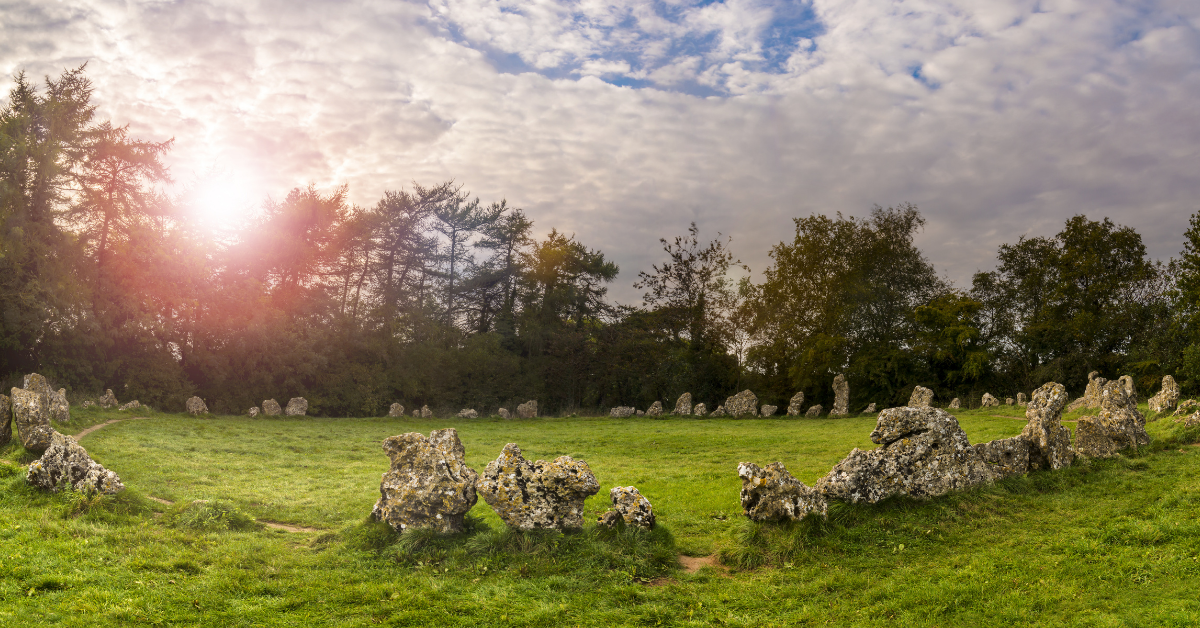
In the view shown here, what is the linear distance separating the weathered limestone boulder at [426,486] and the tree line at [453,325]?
85.8ft

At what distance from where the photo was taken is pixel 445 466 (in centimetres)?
1080

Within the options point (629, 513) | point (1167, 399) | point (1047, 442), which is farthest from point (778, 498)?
point (1167, 399)

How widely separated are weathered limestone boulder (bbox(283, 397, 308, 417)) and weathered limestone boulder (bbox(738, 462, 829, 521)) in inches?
1166

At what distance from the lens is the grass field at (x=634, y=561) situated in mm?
7527

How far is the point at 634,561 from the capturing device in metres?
9.30

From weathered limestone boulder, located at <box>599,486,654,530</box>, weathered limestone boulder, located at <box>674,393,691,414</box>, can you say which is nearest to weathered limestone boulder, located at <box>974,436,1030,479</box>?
weathered limestone boulder, located at <box>599,486,654,530</box>

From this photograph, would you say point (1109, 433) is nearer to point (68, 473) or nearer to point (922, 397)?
point (922, 397)

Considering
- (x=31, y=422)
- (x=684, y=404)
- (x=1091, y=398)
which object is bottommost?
(x=684, y=404)

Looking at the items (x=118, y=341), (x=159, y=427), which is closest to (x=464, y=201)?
(x=118, y=341)

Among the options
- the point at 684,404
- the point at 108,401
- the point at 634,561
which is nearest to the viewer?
the point at 634,561

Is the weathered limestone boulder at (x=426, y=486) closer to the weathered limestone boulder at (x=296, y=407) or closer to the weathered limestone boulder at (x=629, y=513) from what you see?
the weathered limestone boulder at (x=629, y=513)

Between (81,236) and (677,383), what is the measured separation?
110 ft

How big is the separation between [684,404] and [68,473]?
30.4 metres

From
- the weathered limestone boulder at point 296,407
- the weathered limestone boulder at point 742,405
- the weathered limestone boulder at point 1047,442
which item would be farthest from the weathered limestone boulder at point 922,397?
the weathered limestone boulder at point 296,407
